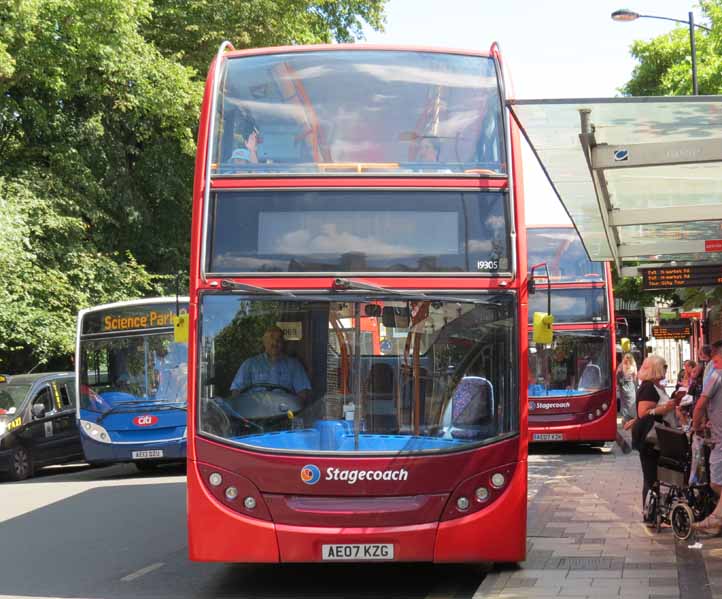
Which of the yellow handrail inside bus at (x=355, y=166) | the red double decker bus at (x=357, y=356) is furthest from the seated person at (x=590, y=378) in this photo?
the yellow handrail inside bus at (x=355, y=166)

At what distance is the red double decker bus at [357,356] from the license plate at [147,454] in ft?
33.8

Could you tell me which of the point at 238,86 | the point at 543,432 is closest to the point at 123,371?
the point at 543,432

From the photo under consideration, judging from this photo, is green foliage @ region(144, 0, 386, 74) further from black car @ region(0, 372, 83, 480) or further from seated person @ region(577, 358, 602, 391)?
seated person @ region(577, 358, 602, 391)

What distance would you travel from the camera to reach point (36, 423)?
21.5 metres

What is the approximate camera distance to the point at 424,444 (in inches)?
362

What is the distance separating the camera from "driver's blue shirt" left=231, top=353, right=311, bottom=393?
9.27m

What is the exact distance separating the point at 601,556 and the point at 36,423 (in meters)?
13.6

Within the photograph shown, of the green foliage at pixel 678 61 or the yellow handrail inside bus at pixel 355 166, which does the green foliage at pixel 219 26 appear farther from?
the yellow handrail inside bus at pixel 355 166

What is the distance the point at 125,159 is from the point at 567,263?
13545 mm

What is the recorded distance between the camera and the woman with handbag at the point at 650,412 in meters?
12.0

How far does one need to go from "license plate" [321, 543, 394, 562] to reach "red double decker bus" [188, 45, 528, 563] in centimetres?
1

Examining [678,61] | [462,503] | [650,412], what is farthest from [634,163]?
[678,61]

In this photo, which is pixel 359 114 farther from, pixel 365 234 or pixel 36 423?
pixel 36 423

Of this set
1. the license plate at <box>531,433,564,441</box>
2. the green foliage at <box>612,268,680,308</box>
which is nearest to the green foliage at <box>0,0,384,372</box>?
the license plate at <box>531,433,564,441</box>
